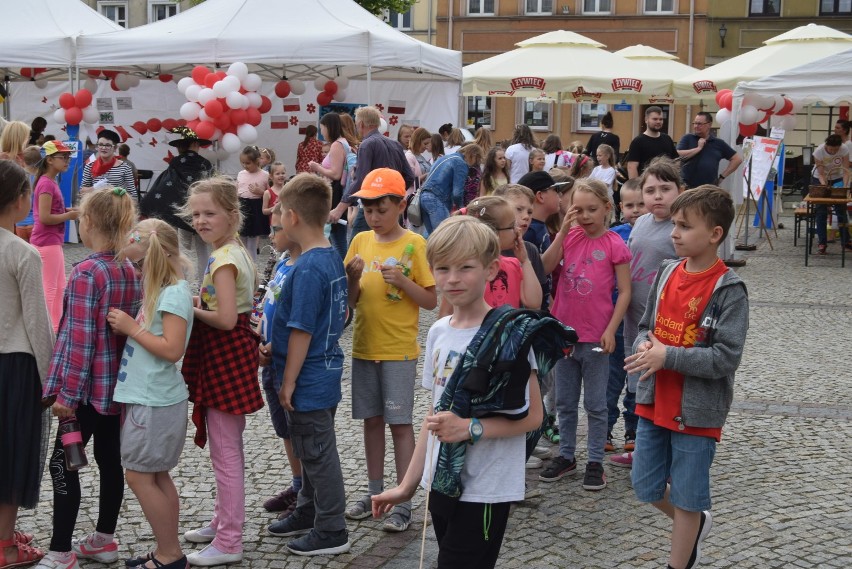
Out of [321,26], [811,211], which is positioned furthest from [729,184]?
[321,26]

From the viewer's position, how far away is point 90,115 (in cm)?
1614

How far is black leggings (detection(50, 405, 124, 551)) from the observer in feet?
13.2

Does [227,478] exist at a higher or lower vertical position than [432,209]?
lower

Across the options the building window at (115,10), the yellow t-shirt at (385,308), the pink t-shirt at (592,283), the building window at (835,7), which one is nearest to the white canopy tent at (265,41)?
the pink t-shirt at (592,283)

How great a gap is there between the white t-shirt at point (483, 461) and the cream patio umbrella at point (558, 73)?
662 inches

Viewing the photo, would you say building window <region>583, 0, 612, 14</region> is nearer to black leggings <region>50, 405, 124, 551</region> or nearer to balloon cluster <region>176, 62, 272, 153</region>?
balloon cluster <region>176, 62, 272, 153</region>

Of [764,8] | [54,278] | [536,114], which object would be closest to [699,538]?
[54,278]

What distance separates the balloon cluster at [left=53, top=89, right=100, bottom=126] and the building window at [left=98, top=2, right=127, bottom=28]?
90.7ft

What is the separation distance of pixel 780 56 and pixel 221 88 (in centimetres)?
950

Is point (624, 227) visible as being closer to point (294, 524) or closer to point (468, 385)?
point (294, 524)

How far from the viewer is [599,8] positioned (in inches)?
1535

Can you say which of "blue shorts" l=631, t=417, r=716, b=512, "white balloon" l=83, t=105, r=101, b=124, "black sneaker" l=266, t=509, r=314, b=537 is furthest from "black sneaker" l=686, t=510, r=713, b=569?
"white balloon" l=83, t=105, r=101, b=124

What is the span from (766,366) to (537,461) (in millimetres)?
3268

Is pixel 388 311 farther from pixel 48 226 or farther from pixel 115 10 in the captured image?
pixel 115 10
